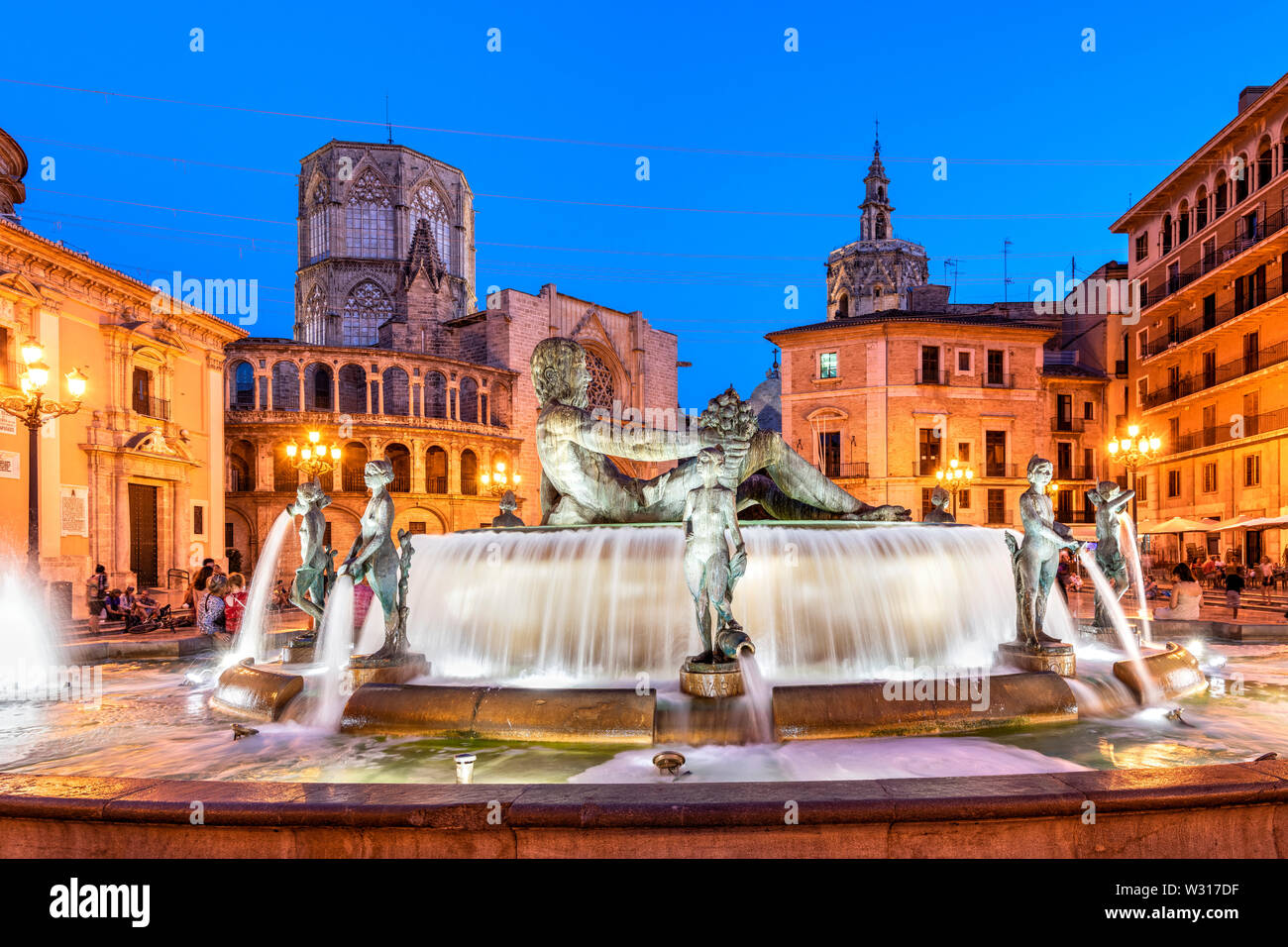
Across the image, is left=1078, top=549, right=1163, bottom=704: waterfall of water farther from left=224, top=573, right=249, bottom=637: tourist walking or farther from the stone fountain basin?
left=224, top=573, right=249, bottom=637: tourist walking

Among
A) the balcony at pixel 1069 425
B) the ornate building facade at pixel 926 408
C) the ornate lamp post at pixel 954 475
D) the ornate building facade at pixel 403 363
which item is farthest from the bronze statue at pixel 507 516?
the balcony at pixel 1069 425

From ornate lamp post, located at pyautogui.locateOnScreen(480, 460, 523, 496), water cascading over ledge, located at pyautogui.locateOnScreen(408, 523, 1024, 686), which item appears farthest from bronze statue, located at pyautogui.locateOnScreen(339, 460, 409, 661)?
ornate lamp post, located at pyautogui.locateOnScreen(480, 460, 523, 496)

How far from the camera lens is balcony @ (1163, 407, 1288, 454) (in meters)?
28.2

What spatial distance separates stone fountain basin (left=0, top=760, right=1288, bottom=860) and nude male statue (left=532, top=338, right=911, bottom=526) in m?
3.75

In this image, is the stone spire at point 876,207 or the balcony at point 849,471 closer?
the balcony at point 849,471

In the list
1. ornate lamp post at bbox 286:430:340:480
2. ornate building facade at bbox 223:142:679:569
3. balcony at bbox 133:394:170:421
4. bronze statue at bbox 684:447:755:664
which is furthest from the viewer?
ornate building facade at bbox 223:142:679:569

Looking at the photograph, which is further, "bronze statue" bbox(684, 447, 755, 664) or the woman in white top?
the woman in white top

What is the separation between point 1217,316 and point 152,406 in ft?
132

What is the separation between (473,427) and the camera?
42.3 metres

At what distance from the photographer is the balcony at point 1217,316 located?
95.1 ft

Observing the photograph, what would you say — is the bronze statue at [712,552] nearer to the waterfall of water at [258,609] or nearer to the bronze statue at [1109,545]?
the bronze statue at [1109,545]

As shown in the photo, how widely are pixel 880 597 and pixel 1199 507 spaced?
3375cm

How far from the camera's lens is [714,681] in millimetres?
5008

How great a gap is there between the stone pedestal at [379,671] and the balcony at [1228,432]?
32188 millimetres
